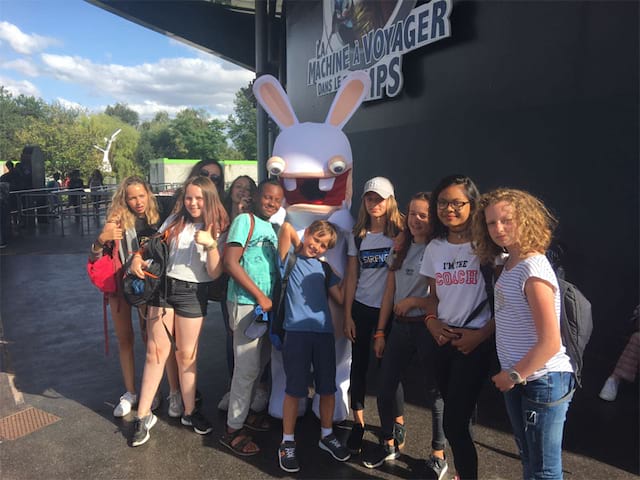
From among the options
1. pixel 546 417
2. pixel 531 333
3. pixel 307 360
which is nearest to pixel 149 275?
pixel 307 360

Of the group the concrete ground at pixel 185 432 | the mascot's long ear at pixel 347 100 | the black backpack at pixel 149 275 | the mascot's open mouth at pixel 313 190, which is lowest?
the concrete ground at pixel 185 432

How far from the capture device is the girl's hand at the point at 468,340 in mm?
2229

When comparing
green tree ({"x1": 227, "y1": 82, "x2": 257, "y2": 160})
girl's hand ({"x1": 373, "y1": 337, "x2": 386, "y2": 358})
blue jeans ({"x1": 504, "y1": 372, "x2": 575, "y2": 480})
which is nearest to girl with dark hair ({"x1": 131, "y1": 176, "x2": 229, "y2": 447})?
girl's hand ({"x1": 373, "y1": 337, "x2": 386, "y2": 358})

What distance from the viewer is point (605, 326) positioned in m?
3.81

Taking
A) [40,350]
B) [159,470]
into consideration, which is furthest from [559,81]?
[40,350]

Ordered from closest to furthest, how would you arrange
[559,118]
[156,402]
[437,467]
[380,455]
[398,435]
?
1. [437,467]
2. [380,455]
3. [398,435]
4. [156,402]
5. [559,118]

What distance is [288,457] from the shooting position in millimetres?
2748

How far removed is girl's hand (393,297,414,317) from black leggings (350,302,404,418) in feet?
0.90

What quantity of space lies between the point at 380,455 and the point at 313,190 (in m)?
1.78

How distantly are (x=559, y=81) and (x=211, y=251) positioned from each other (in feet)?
10.5

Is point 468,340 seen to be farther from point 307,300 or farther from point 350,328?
point 307,300

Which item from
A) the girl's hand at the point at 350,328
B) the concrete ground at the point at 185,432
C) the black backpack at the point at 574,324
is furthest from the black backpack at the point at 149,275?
the black backpack at the point at 574,324

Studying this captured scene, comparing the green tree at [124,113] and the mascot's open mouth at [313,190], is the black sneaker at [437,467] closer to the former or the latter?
the mascot's open mouth at [313,190]

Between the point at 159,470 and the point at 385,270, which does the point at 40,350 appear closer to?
the point at 159,470
